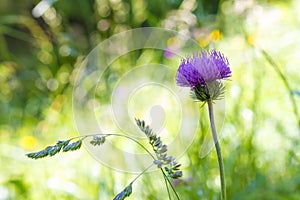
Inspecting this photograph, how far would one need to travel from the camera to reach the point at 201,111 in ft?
4.80

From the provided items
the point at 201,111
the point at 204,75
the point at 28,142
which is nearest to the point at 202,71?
the point at 204,75

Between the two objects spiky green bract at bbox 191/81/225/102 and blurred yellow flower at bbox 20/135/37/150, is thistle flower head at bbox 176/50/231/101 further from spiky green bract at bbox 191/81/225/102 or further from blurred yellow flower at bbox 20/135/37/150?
blurred yellow flower at bbox 20/135/37/150

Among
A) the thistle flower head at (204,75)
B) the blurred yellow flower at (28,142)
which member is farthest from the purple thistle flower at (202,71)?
the blurred yellow flower at (28,142)

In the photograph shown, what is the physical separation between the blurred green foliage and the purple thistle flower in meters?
0.61

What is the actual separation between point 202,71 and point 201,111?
Result: 696 mm

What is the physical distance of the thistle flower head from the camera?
0.77 m

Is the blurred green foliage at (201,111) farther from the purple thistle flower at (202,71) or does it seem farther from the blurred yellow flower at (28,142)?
the purple thistle flower at (202,71)

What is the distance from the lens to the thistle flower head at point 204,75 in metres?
0.77

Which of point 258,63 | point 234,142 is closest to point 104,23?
point 258,63

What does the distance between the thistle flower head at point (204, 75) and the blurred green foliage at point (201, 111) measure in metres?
0.61

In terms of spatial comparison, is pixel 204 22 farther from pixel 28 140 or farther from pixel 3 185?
pixel 3 185

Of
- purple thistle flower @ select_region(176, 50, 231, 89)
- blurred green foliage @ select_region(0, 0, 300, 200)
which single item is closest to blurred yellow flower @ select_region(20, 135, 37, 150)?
blurred green foliage @ select_region(0, 0, 300, 200)

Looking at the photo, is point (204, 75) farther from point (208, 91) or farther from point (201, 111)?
point (201, 111)

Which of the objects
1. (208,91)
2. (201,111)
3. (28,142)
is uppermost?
(28,142)
